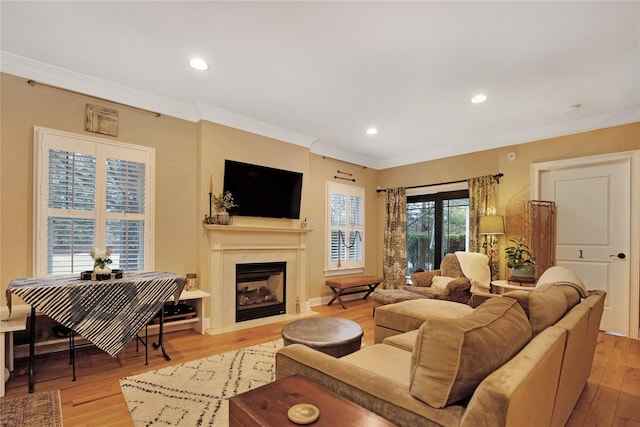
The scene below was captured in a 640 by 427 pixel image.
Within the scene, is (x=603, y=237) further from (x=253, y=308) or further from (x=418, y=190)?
(x=253, y=308)

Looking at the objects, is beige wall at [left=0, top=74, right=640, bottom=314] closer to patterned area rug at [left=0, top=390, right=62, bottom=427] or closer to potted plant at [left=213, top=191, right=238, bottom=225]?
potted plant at [left=213, top=191, right=238, bottom=225]

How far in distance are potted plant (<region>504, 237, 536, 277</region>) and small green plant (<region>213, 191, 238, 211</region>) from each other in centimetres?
368

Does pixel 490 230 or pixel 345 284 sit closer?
pixel 490 230

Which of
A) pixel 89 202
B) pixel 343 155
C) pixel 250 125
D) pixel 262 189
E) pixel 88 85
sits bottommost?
pixel 89 202

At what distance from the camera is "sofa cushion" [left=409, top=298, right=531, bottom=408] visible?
1.05 metres

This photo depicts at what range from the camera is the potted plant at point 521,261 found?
4000mm

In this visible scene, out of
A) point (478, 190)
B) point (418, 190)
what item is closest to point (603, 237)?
point (478, 190)

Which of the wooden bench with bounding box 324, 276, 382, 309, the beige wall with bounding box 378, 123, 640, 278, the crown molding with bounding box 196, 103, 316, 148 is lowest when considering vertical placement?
the wooden bench with bounding box 324, 276, 382, 309

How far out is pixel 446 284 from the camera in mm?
4410

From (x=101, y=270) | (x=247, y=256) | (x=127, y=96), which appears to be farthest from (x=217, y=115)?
(x=101, y=270)

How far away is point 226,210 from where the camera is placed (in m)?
4.10

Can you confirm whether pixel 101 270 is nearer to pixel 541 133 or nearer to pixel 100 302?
pixel 100 302

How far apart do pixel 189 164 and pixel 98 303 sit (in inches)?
77.6

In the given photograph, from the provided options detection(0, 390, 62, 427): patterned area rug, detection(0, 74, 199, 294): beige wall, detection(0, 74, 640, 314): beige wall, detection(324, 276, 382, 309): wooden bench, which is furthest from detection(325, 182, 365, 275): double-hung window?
detection(0, 390, 62, 427): patterned area rug
